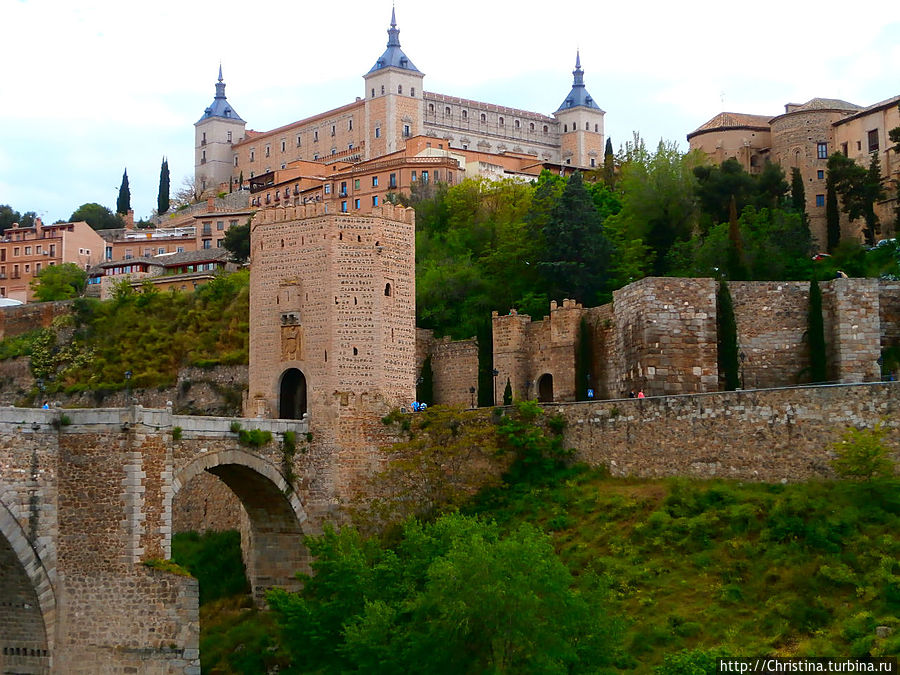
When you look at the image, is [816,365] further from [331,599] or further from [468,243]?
[468,243]

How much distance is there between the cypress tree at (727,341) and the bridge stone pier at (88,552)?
1846 centimetres

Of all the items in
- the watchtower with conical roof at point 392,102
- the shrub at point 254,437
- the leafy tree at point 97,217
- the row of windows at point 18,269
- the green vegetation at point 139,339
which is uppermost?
the watchtower with conical roof at point 392,102

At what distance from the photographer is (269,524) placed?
42.1m

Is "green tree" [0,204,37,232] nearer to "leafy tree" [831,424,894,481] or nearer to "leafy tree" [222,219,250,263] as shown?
"leafy tree" [222,219,250,263]

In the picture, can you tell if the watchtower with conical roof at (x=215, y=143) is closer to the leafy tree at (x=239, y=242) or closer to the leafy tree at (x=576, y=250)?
the leafy tree at (x=239, y=242)

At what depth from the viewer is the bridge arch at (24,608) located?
33.4 m

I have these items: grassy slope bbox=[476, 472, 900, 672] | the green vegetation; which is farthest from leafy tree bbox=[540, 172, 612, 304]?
grassy slope bbox=[476, 472, 900, 672]

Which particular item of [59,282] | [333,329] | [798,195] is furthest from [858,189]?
[59,282]

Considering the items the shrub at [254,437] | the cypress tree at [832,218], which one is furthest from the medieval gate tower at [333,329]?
the cypress tree at [832,218]

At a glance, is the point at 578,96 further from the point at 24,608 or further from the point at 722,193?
the point at 24,608

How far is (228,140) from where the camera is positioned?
132 metres

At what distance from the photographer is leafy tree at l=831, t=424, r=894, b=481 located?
3481 centimetres

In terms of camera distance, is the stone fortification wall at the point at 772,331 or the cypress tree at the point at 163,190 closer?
the stone fortification wall at the point at 772,331

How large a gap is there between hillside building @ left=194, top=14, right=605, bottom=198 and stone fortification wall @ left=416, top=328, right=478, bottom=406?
138 feet
